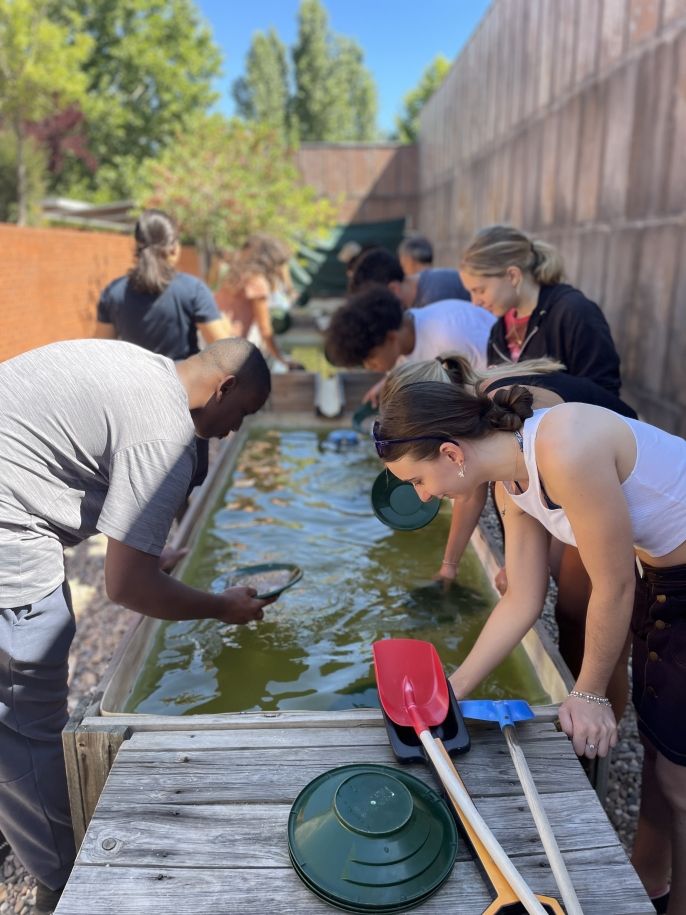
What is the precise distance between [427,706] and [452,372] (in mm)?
868

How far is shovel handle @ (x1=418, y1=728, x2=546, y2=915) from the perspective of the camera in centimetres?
124

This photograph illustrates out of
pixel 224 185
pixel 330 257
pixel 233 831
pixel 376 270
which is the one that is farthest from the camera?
pixel 330 257

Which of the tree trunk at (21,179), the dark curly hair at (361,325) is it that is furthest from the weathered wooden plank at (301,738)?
the tree trunk at (21,179)

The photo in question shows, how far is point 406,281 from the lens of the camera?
445 cm

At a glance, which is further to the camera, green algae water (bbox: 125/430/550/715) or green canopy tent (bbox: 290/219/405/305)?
green canopy tent (bbox: 290/219/405/305)

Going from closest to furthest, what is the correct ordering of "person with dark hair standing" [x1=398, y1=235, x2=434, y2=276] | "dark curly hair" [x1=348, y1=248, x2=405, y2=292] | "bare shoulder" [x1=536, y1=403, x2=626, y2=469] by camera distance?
"bare shoulder" [x1=536, y1=403, x2=626, y2=469]
"dark curly hair" [x1=348, y1=248, x2=405, y2=292]
"person with dark hair standing" [x1=398, y1=235, x2=434, y2=276]

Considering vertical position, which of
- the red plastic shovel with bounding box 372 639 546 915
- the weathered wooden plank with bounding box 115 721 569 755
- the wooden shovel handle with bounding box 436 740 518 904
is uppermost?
the red plastic shovel with bounding box 372 639 546 915

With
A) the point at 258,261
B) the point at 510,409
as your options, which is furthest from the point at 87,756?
the point at 258,261

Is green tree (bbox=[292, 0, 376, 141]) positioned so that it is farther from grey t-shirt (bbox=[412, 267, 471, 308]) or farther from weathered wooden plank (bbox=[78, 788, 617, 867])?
weathered wooden plank (bbox=[78, 788, 617, 867])

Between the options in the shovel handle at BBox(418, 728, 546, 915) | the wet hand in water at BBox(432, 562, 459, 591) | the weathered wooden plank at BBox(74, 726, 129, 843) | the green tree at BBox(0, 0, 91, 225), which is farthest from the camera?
the green tree at BBox(0, 0, 91, 225)

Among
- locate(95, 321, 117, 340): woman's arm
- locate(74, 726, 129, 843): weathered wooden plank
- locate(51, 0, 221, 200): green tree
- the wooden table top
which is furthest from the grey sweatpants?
locate(51, 0, 221, 200): green tree

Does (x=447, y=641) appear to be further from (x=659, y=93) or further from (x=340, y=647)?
(x=659, y=93)

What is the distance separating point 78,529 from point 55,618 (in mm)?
250

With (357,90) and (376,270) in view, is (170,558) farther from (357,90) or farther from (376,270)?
(357,90)
